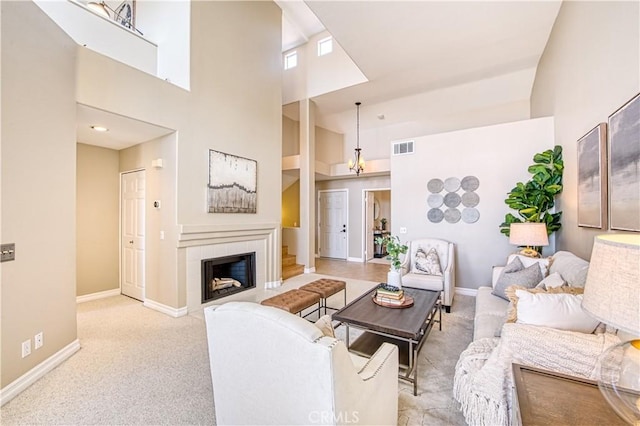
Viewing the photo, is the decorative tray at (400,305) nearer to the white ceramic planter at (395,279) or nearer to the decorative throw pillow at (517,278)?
the white ceramic planter at (395,279)

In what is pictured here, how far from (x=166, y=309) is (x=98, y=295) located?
149cm

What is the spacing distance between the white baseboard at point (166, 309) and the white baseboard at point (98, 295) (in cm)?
95

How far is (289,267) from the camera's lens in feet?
20.7

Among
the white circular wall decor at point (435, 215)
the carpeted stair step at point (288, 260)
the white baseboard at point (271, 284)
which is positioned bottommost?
the white baseboard at point (271, 284)

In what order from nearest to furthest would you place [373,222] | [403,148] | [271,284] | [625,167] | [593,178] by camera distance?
[625,167]
[593,178]
[271,284]
[403,148]
[373,222]

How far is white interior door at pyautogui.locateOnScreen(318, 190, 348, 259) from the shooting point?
27.1 ft

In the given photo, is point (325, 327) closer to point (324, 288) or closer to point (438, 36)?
point (324, 288)

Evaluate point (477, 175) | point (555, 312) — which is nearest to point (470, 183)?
point (477, 175)

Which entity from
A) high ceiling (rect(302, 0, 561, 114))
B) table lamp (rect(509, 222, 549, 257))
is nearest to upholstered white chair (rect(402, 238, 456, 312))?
table lamp (rect(509, 222, 549, 257))

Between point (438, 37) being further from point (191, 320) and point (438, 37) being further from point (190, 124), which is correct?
point (191, 320)

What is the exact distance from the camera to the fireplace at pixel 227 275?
13.3 ft

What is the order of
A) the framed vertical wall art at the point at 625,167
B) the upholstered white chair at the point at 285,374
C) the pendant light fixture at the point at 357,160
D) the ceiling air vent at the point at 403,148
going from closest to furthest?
the upholstered white chair at the point at 285,374, the framed vertical wall art at the point at 625,167, the ceiling air vent at the point at 403,148, the pendant light fixture at the point at 357,160

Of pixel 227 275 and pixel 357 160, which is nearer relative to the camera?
pixel 227 275

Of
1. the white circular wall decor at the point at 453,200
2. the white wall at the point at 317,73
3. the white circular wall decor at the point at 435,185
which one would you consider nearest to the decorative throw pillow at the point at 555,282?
the white circular wall decor at the point at 453,200
